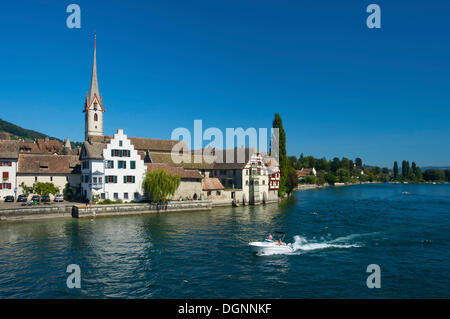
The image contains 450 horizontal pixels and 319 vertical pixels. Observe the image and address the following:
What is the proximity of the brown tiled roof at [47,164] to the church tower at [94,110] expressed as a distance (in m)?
24.0

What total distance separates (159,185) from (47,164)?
23978 mm

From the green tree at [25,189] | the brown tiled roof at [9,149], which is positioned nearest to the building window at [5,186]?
the green tree at [25,189]

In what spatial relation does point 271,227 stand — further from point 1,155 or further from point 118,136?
point 1,155

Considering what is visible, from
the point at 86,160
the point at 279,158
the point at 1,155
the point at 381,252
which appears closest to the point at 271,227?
the point at 381,252

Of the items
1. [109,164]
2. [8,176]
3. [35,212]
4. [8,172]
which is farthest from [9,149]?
[109,164]

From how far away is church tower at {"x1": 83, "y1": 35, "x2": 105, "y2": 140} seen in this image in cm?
9238

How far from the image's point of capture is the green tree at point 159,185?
2478 inches

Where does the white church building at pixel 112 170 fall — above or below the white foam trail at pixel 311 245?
above

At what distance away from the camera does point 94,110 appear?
9288 cm

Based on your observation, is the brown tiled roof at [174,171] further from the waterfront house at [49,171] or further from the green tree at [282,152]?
the green tree at [282,152]

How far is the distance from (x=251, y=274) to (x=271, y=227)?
71.5 feet
